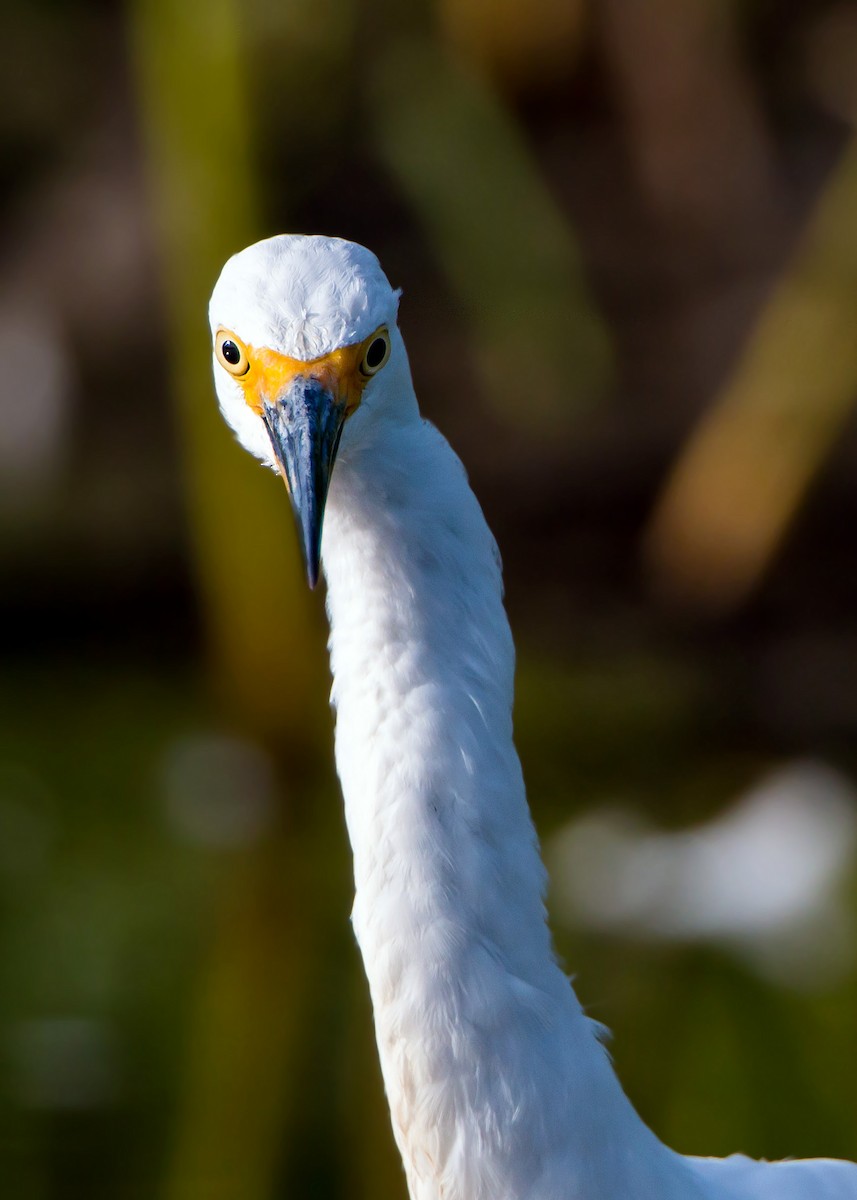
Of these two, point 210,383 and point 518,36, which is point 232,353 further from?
point 518,36

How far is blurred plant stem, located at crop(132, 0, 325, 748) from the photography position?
284 cm

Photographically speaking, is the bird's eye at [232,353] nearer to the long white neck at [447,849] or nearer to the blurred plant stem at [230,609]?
the long white neck at [447,849]

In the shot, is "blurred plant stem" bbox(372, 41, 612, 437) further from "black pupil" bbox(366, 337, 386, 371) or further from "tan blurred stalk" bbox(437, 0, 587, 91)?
"black pupil" bbox(366, 337, 386, 371)

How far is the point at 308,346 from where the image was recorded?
1.17 meters

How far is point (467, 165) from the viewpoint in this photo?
13.9ft

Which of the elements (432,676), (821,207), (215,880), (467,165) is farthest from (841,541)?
(432,676)

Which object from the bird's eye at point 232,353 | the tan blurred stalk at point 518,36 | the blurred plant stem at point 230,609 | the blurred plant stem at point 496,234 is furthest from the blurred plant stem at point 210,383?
the bird's eye at point 232,353

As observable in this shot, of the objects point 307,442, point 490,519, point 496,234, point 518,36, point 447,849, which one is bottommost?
point 447,849

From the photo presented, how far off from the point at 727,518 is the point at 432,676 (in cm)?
293

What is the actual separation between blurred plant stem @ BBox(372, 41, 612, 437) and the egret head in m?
3.12

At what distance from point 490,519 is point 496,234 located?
0.83 m

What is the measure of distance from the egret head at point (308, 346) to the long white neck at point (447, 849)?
7cm

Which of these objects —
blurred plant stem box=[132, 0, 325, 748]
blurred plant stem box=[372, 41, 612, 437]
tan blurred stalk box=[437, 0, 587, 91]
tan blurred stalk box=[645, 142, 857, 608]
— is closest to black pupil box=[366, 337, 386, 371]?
blurred plant stem box=[132, 0, 325, 748]

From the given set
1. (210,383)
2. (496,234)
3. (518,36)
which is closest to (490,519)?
(496,234)
